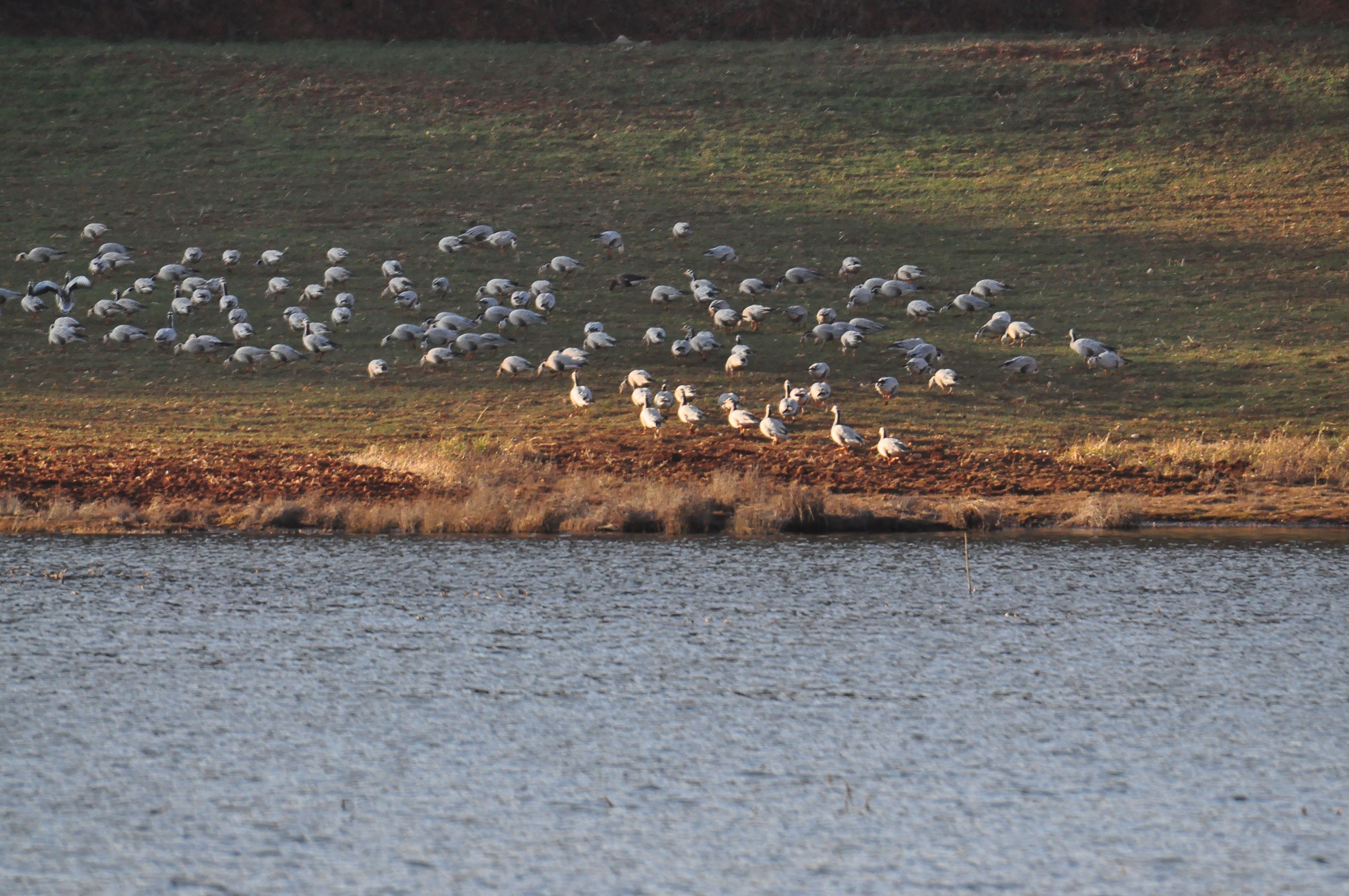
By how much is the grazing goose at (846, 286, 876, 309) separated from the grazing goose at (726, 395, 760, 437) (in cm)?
970

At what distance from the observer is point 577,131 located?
60.0 metres

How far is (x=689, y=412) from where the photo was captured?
32438 mm

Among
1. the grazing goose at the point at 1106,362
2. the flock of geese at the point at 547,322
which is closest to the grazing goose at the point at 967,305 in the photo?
the flock of geese at the point at 547,322

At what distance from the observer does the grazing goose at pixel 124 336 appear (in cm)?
4006

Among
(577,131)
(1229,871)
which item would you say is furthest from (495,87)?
(1229,871)

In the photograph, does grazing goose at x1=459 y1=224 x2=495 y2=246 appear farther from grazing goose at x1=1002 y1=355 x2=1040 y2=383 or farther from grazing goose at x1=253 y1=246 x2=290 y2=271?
grazing goose at x1=1002 y1=355 x2=1040 y2=383

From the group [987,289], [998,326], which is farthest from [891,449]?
[987,289]

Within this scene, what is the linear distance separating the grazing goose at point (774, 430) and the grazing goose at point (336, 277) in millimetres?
17198

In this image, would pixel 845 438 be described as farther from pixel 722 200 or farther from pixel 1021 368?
pixel 722 200

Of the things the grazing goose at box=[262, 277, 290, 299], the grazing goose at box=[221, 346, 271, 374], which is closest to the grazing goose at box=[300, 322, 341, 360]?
the grazing goose at box=[221, 346, 271, 374]

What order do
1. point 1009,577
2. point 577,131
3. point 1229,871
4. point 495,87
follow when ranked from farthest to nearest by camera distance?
1. point 495,87
2. point 577,131
3. point 1009,577
4. point 1229,871

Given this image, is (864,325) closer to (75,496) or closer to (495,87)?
(75,496)

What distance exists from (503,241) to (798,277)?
31.7 feet

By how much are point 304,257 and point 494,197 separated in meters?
8.46
